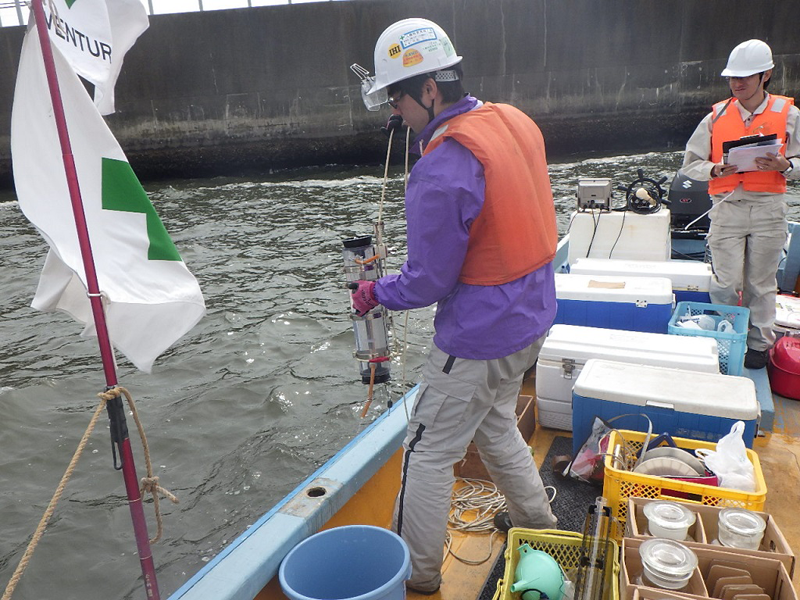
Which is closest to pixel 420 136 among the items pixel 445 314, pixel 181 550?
pixel 445 314

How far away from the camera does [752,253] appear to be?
425 cm

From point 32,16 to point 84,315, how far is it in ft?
2.73

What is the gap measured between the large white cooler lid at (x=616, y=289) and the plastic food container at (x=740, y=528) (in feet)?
6.82

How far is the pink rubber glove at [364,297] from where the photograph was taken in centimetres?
234

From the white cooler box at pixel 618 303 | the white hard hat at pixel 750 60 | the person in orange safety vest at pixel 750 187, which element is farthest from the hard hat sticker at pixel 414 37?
the person in orange safety vest at pixel 750 187

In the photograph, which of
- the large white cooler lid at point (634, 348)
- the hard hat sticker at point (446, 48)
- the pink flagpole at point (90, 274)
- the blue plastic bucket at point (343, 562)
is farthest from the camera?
the large white cooler lid at point (634, 348)

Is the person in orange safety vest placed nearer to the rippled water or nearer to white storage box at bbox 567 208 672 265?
white storage box at bbox 567 208 672 265

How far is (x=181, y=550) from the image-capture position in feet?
14.2

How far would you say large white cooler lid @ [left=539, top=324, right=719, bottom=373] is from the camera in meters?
3.43

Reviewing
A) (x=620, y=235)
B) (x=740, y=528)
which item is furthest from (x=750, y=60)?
(x=740, y=528)

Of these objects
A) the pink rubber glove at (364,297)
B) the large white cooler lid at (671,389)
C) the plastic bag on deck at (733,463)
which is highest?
the pink rubber glove at (364,297)

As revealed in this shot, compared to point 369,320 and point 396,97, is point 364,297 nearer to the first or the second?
point 369,320

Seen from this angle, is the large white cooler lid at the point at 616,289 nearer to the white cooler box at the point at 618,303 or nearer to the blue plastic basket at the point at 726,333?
the white cooler box at the point at 618,303

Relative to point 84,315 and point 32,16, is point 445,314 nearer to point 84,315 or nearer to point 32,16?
point 84,315
